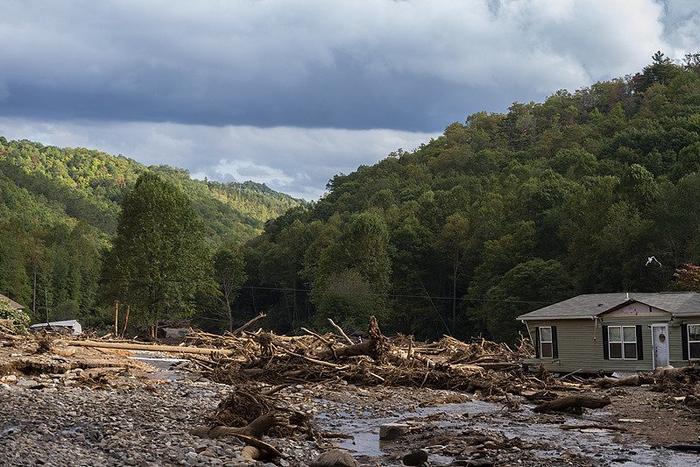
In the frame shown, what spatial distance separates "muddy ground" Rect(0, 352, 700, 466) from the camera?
13.7 metres

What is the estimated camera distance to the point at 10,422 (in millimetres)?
15516

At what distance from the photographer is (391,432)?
18500mm

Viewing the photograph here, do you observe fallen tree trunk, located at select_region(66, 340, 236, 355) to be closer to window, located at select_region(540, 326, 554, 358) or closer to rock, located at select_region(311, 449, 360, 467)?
window, located at select_region(540, 326, 554, 358)

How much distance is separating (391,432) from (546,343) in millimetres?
18733

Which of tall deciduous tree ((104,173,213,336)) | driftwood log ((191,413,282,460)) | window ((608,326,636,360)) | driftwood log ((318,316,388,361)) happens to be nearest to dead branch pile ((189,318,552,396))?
driftwood log ((318,316,388,361))

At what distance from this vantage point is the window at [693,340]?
Answer: 104 feet

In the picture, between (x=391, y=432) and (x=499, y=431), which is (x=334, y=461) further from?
(x=499, y=431)

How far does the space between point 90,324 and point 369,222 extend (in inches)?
1320

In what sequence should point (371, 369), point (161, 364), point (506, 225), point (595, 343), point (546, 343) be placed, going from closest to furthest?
point (371, 369), point (595, 343), point (161, 364), point (546, 343), point (506, 225)

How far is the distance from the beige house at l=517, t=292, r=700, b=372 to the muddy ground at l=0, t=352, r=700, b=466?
5279 mm

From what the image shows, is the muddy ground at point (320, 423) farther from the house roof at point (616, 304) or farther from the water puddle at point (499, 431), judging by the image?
the house roof at point (616, 304)

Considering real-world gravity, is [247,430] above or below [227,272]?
below

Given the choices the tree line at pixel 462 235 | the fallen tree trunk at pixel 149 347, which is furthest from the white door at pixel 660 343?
the tree line at pixel 462 235

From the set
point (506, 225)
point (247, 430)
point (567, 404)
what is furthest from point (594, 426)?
point (506, 225)
